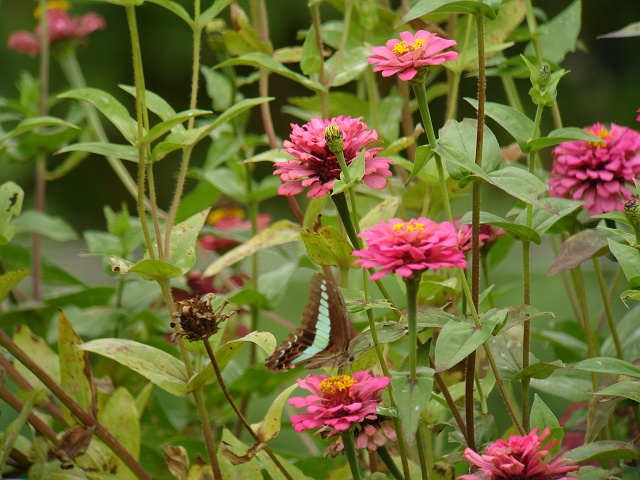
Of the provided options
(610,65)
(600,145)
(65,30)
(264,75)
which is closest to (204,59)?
(610,65)

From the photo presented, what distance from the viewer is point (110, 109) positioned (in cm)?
60

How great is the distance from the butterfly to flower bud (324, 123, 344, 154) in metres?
0.08

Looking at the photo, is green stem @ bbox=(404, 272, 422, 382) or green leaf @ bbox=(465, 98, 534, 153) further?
green leaf @ bbox=(465, 98, 534, 153)

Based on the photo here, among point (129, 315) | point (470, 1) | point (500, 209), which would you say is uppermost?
point (470, 1)

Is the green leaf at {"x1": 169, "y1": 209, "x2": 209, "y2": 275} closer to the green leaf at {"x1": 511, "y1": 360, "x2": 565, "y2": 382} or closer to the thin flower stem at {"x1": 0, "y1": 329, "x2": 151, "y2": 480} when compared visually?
the thin flower stem at {"x1": 0, "y1": 329, "x2": 151, "y2": 480}

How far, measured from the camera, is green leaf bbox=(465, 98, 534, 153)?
532 millimetres

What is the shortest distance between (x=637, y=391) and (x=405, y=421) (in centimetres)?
15

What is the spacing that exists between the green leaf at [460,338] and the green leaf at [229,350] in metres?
0.11

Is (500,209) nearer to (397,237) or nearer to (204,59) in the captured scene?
(204,59)

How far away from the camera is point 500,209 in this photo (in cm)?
218

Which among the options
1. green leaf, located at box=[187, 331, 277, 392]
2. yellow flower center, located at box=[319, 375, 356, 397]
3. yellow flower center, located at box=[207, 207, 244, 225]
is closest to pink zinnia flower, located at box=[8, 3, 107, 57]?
yellow flower center, located at box=[207, 207, 244, 225]

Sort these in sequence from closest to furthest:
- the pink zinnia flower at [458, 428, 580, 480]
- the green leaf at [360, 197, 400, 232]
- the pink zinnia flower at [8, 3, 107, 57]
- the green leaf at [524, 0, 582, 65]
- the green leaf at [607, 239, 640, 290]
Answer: the pink zinnia flower at [458, 428, 580, 480]
the green leaf at [607, 239, 640, 290]
the green leaf at [360, 197, 400, 232]
the green leaf at [524, 0, 582, 65]
the pink zinnia flower at [8, 3, 107, 57]

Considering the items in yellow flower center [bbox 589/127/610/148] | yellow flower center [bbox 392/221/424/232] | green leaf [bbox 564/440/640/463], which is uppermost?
yellow flower center [bbox 589/127/610/148]

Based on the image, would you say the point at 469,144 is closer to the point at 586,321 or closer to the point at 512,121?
the point at 512,121
